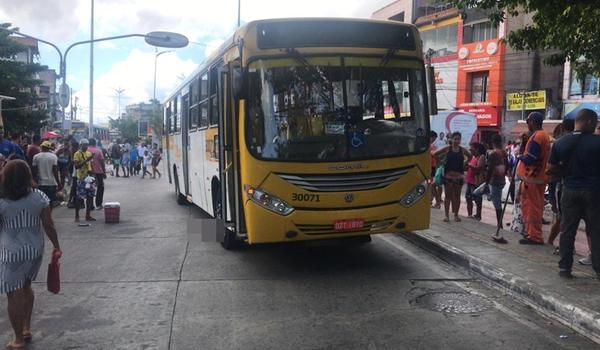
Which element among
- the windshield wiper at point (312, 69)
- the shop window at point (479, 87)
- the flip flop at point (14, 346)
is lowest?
the flip flop at point (14, 346)

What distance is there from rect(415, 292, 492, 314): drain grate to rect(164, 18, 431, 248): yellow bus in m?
1.07

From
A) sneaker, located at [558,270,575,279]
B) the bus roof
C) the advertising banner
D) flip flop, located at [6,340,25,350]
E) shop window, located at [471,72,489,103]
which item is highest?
shop window, located at [471,72,489,103]

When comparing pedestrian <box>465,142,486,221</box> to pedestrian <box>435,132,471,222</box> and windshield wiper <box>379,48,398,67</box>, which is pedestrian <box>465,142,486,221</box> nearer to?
pedestrian <box>435,132,471,222</box>

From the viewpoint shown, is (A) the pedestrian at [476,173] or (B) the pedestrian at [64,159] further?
(B) the pedestrian at [64,159]

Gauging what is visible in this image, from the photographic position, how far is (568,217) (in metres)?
6.12

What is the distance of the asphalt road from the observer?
4734mm

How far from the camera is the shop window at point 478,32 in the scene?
3334 centimetres

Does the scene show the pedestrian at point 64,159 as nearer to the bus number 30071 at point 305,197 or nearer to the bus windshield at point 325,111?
the bus windshield at point 325,111

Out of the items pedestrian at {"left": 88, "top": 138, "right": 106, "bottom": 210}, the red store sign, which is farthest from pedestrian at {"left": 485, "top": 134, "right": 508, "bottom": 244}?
the red store sign

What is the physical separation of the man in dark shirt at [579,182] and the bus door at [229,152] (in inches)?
152

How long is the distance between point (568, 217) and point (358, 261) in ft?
9.26

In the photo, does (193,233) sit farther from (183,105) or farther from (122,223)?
(183,105)

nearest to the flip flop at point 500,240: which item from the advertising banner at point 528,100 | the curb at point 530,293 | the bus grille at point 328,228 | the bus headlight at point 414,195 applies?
the curb at point 530,293

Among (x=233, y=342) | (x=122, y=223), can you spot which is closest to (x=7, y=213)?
(x=233, y=342)
